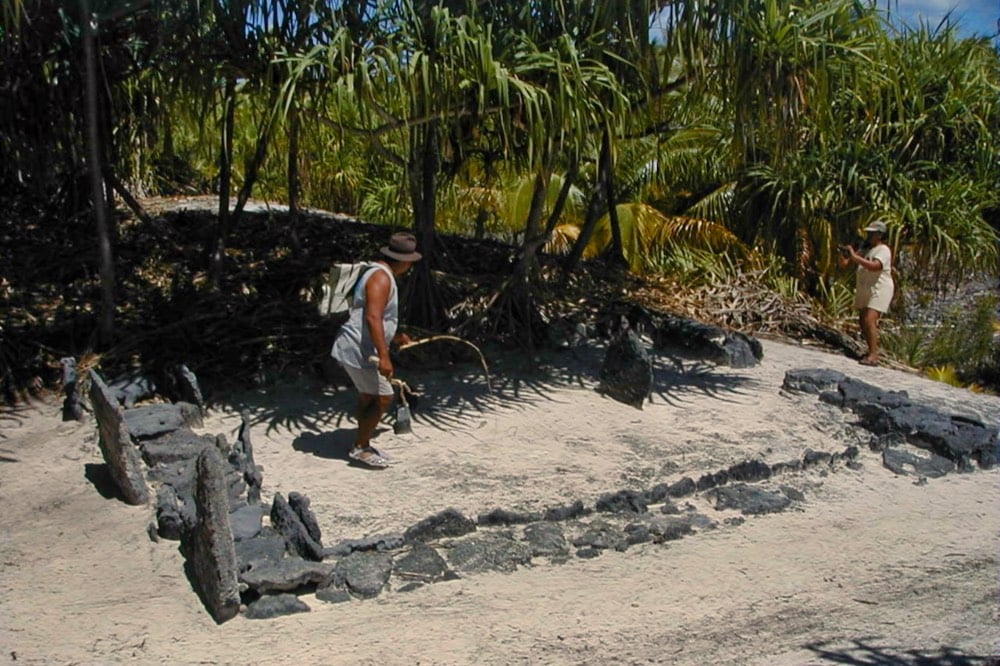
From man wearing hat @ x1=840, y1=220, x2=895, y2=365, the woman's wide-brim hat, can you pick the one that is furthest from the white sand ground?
man wearing hat @ x1=840, y1=220, x2=895, y2=365

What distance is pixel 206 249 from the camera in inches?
385

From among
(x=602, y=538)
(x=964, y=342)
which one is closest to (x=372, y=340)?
(x=602, y=538)

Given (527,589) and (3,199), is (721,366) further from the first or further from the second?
(3,199)

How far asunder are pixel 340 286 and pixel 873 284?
15.8 feet

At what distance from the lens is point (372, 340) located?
19.9ft

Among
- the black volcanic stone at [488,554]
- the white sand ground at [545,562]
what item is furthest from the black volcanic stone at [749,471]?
the black volcanic stone at [488,554]

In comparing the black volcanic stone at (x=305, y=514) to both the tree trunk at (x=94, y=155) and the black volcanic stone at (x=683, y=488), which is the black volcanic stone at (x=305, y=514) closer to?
the black volcanic stone at (x=683, y=488)

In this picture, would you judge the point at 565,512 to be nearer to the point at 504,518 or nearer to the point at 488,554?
the point at 504,518

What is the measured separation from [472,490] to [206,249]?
187 inches

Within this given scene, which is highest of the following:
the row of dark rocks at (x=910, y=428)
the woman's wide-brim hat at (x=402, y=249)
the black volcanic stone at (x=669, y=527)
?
the woman's wide-brim hat at (x=402, y=249)

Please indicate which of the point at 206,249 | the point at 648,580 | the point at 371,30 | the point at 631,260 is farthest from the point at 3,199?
the point at 648,580

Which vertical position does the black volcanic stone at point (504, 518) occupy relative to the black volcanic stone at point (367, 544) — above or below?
above

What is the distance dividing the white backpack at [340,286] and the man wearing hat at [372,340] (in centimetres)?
13

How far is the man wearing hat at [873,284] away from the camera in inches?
379
